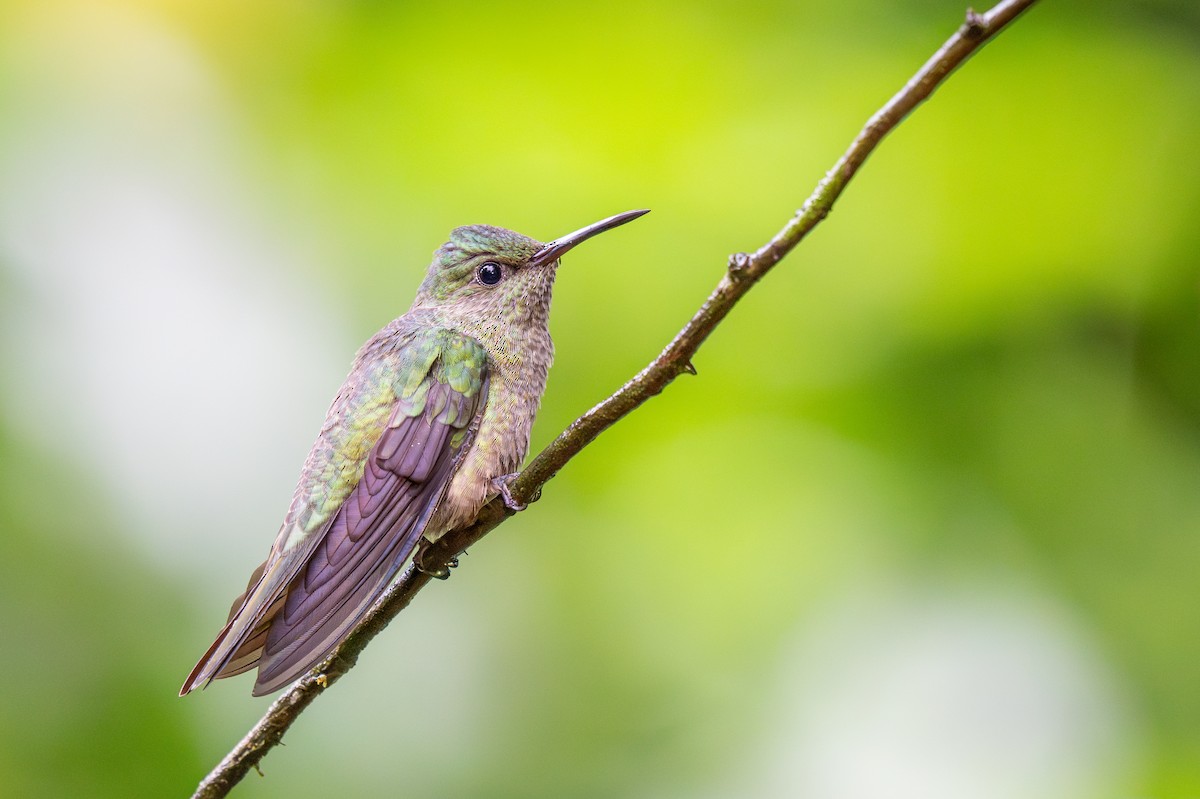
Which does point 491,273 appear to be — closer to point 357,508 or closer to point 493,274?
point 493,274

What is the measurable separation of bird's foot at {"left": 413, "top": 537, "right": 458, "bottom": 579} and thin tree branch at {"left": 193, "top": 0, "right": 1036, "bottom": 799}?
0.01 metres

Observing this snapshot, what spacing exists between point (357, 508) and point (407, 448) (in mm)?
239

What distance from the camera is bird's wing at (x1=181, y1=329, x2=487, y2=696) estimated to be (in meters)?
2.34

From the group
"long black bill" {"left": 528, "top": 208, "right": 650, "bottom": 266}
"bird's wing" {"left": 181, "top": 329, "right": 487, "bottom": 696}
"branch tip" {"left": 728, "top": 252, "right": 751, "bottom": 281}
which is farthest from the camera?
"long black bill" {"left": 528, "top": 208, "right": 650, "bottom": 266}

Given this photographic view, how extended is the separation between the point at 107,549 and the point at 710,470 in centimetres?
301

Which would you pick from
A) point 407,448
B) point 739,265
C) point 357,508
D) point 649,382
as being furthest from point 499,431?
point 739,265

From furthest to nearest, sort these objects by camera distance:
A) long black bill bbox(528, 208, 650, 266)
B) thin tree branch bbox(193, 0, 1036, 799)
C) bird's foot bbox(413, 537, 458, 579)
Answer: long black bill bbox(528, 208, 650, 266) < bird's foot bbox(413, 537, 458, 579) < thin tree branch bbox(193, 0, 1036, 799)

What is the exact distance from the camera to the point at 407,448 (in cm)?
294

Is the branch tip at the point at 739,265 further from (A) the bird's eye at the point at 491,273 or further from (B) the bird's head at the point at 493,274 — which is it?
(A) the bird's eye at the point at 491,273

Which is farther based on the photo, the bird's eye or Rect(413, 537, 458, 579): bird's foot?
the bird's eye

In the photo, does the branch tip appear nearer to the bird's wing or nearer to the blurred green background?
the bird's wing

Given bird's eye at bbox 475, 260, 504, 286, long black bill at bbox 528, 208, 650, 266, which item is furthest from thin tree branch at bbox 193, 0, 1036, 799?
bird's eye at bbox 475, 260, 504, 286

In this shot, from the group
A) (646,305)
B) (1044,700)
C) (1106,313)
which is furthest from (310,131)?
(1044,700)

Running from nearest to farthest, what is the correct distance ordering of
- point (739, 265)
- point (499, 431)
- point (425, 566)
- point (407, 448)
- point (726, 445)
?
point (739, 265)
point (425, 566)
point (407, 448)
point (499, 431)
point (726, 445)
